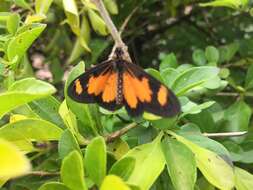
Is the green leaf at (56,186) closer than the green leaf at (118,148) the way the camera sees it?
Yes

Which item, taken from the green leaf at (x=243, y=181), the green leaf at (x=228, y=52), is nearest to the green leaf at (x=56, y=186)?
the green leaf at (x=243, y=181)

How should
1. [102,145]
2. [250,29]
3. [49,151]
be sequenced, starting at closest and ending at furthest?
[102,145] → [49,151] → [250,29]

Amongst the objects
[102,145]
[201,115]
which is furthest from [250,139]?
[102,145]

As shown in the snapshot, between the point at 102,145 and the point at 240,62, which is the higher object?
the point at 102,145

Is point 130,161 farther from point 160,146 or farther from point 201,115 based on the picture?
point 201,115

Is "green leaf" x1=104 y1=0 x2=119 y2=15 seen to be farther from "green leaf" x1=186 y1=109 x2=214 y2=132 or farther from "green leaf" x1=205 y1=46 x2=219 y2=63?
"green leaf" x1=186 y1=109 x2=214 y2=132

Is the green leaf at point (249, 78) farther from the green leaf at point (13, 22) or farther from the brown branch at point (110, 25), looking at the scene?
the green leaf at point (13, 22)

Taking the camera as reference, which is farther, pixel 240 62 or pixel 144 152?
pixel 240 62

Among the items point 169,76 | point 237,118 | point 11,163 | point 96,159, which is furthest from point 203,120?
point 11,163
